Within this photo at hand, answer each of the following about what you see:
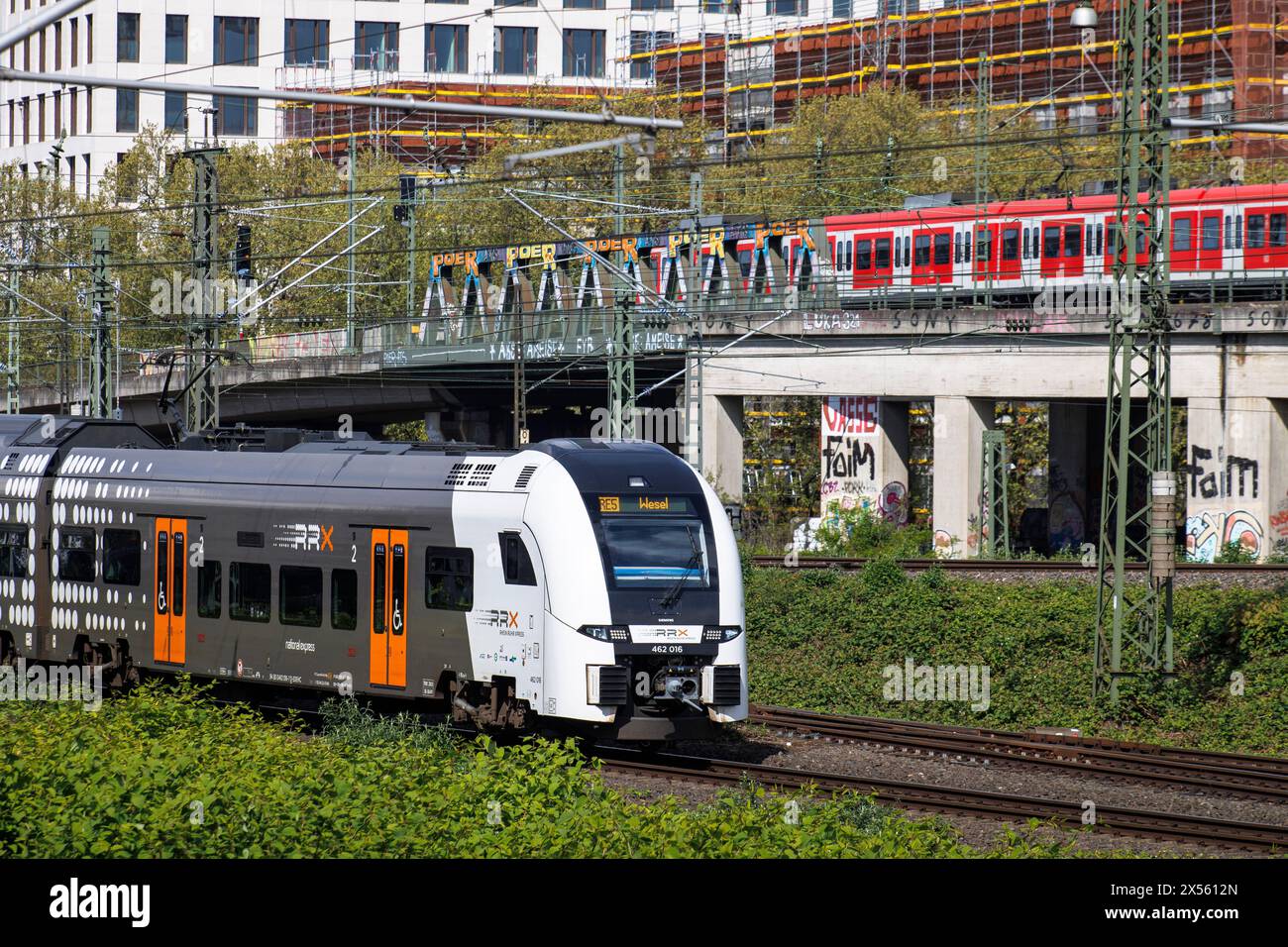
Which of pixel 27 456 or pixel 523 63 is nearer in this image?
pixel 27 456

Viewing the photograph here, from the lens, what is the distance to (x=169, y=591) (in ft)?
73.2

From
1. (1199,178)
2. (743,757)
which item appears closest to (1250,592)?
(743,757)

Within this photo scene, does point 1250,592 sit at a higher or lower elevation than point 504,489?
lower

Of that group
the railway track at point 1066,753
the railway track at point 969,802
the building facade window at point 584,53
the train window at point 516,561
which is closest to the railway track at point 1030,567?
the railway track at point 1066,753

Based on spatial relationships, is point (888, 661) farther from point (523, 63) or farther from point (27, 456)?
point (523, 63)

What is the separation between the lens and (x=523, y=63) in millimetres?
81438

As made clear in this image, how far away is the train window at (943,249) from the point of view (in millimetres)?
46719

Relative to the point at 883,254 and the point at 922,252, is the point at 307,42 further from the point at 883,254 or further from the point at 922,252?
the point at 922,252

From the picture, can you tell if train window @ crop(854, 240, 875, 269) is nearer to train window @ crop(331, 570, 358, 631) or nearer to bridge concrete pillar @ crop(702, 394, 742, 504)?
bridge concrete pillar @ crop(702, 394, 742, 504)

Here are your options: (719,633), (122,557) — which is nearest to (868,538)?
(122,557)

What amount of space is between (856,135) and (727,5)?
55.0 feet

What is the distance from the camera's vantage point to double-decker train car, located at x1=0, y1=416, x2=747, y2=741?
17.8 meters

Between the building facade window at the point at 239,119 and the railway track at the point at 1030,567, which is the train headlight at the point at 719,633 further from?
the building facade window at the point at 239,119
